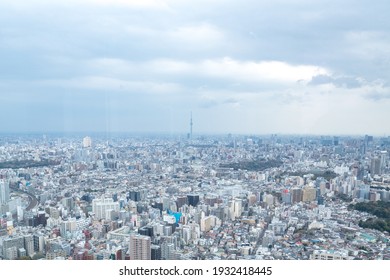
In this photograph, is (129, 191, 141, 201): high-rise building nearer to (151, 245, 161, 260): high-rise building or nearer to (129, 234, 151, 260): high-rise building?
(129, 234, 151, 260): high-rise building

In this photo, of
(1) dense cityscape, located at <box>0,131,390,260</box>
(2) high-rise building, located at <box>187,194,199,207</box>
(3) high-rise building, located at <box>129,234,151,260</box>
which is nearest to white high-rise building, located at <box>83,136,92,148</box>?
(1) dense cityscape, located at <box>0,131,390,260</box>

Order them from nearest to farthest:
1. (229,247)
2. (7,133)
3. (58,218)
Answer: (229,247), (7,133), (58,218)

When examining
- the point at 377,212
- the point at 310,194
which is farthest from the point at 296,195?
the point at 377,212

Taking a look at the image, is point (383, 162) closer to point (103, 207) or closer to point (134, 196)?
point (134, 196)

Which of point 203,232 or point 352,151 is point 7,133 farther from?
point 352,151

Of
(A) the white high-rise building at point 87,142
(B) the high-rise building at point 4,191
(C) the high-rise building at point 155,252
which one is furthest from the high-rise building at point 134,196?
(C) the high-rise building at point 155,252

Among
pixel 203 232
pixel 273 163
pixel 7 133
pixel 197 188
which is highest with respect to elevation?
pixel 7 133
